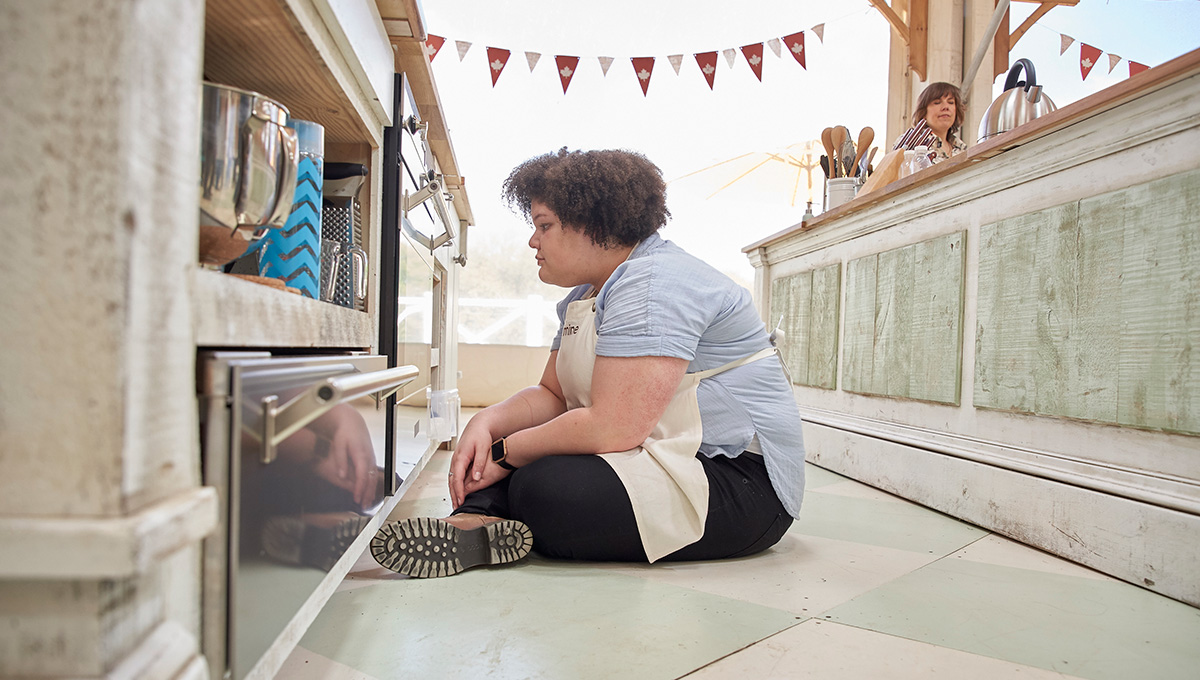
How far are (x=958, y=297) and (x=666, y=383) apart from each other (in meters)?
1.03

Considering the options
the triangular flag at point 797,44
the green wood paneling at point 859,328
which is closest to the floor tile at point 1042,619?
the green wood paneling at point 859,328

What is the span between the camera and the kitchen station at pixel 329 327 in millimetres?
374

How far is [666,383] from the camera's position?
1.26 m

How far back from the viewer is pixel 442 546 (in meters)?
1.19

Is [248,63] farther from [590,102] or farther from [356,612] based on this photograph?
[590,102]

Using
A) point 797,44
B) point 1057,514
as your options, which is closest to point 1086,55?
point 797,44

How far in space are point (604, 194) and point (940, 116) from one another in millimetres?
2175

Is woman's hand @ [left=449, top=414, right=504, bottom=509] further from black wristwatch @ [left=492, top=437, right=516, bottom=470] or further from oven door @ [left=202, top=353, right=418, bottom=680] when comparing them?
oven door @ [left=202, top=353, right=418, bottom=680]

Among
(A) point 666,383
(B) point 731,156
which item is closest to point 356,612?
(A) point 666,383

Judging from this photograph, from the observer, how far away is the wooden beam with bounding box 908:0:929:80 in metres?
3.68

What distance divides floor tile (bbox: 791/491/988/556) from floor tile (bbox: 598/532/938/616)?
0.07 m

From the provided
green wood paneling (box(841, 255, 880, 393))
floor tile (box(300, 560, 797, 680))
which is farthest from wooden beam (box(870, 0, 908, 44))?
floor tile (box(300, 560, 797, 680))

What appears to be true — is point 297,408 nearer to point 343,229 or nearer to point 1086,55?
point 343,229

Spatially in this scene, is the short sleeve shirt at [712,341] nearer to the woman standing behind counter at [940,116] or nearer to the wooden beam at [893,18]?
the woman standing behind counter at [940,116]
